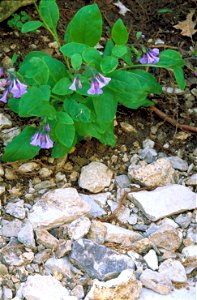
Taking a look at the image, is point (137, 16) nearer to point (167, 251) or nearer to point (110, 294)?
point (167, 251)

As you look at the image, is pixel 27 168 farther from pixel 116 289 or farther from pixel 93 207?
pixel 116 289

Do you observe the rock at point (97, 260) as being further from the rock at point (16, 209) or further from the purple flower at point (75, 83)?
the purple flower at point (75, 83)

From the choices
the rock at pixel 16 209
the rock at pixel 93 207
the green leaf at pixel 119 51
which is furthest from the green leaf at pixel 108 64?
the rock at pixel 16 209

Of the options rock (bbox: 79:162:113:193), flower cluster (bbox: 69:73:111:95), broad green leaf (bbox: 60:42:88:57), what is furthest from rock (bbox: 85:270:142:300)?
broad green leaf (bbox: 60:42:88:57)

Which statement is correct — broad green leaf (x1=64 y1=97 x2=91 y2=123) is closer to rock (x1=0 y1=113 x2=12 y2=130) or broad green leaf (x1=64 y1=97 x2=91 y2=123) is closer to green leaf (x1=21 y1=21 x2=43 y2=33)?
green leaf (x1=21 y1=21 x2=43 y2=33)

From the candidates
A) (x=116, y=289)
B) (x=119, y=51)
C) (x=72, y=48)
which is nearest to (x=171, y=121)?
(x=119, y=51)

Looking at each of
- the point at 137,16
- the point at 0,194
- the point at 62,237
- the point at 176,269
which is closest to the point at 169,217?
the point at 176,269
